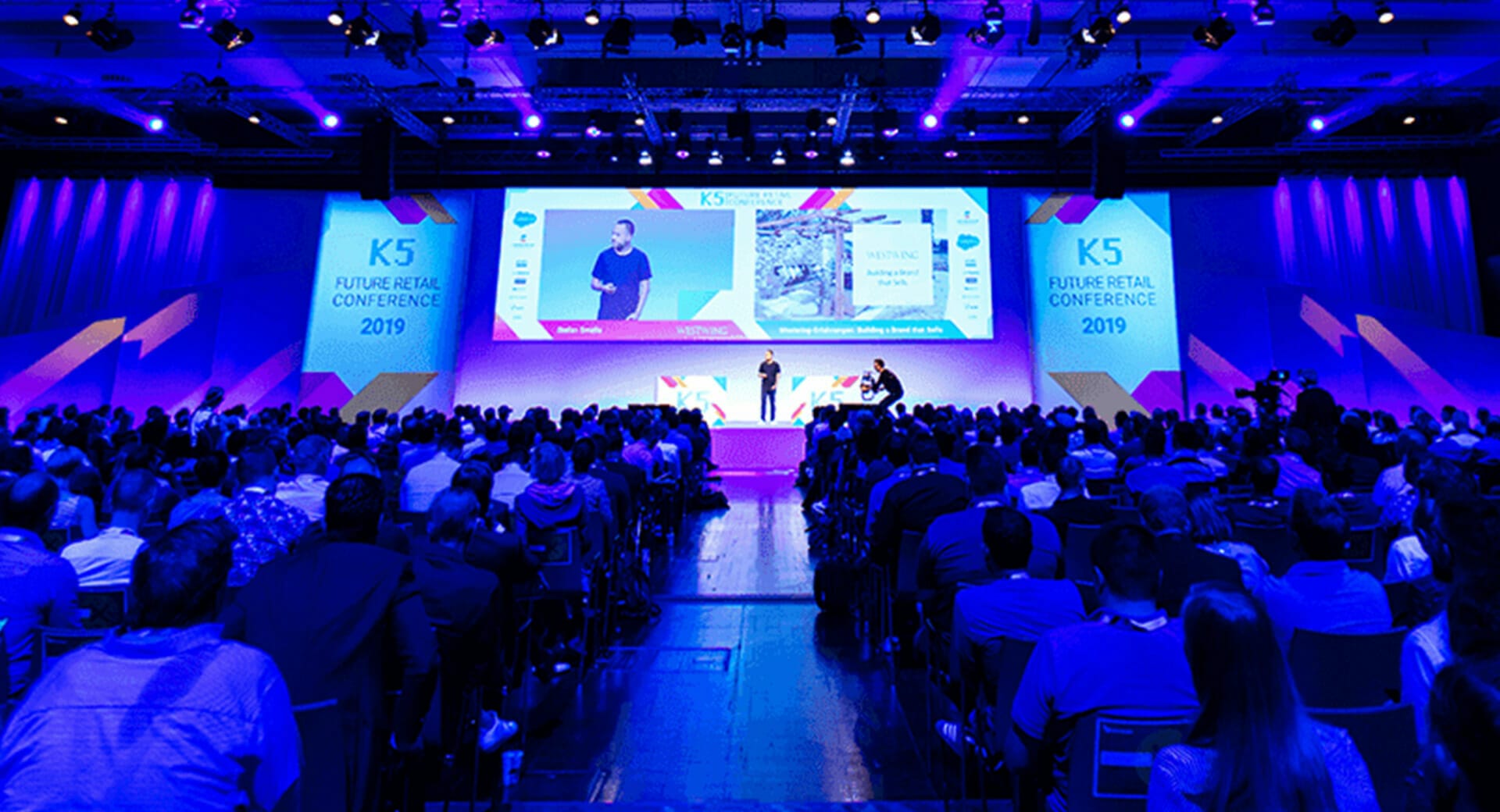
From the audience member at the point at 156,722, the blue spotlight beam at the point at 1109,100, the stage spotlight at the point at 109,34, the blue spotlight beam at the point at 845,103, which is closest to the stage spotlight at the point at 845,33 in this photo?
the blue spotlight beam at the point at 845,103

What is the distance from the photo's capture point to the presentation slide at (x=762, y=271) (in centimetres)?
1355

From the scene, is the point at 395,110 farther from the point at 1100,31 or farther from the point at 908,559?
the point at 908,559

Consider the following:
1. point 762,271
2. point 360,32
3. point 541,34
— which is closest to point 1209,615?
point 541,34

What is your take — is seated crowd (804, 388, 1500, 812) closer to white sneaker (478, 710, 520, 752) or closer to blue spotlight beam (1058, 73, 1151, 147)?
white sneaker (478, 710, 520, 752)

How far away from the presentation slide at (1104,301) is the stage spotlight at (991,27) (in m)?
5.95

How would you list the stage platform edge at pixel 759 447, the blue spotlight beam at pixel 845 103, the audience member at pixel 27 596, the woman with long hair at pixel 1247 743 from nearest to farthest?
the woman with long hair at pixel 1247 743, the audience member at pixel 27 596, the blue spotlight beam at pixel 845 103, the stage platform edge at pixel 759 447

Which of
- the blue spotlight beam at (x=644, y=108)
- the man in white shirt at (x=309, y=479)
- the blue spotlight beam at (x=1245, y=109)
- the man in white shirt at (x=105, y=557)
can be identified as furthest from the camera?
the blue spotlight beam at (x=1245, y=109)

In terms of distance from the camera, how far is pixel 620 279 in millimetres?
13742

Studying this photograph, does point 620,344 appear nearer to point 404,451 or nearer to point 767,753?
point 404,451

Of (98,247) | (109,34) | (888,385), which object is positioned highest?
(109,34)

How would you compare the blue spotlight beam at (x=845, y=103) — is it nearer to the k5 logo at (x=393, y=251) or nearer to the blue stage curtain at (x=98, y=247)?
the k5 logo at (x=393, y=251)

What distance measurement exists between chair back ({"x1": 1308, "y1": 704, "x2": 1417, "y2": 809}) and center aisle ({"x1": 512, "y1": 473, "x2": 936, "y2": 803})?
157 centimetres

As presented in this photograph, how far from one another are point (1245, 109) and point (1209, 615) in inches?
529

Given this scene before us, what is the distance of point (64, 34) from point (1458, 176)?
22068mm
